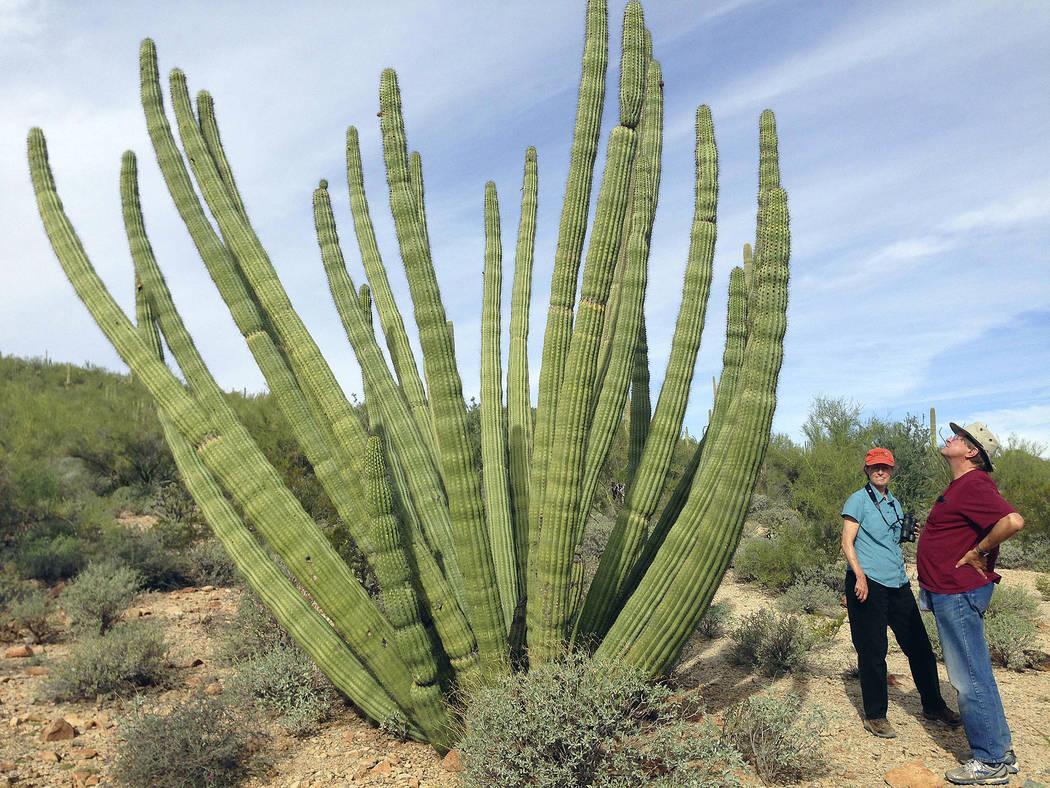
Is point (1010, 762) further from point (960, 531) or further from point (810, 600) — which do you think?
point (810, 600)

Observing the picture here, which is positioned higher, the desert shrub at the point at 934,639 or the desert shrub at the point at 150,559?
the desert shrub at the point at 150,559

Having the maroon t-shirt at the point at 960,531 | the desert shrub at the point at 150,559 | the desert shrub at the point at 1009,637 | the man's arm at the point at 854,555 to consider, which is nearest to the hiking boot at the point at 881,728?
the man's arm at the point at 854,555

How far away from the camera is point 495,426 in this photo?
6.38 m

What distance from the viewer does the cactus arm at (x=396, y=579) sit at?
4336 millimetres

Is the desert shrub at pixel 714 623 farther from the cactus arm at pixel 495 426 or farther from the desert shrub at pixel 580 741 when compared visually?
the desert shrub at pixel 580 741

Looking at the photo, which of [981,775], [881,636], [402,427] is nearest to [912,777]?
[981,775]

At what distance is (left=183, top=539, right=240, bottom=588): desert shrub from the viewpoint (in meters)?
10.9

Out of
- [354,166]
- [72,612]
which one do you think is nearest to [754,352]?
[354,166]

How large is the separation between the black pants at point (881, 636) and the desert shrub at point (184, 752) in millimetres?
4448

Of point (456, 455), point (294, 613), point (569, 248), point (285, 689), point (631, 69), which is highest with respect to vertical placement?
point (631, 69)

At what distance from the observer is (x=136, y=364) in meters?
5.29

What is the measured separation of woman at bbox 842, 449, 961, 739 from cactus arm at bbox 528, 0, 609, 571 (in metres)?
2.32

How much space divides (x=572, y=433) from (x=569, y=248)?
3.90ft

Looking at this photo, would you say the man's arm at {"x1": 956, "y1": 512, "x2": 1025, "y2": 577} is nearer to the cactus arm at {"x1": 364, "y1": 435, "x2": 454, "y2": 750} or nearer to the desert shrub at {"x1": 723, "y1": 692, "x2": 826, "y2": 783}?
the desert shrub at {"x1": 723, "y1": 692, "x2": 826, "y2": 783}
